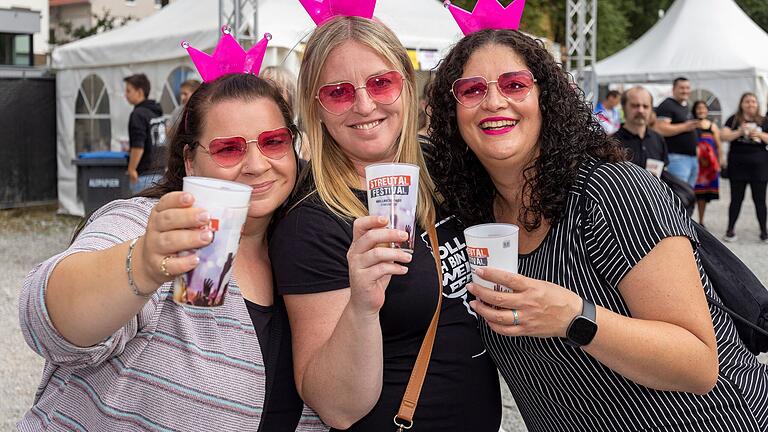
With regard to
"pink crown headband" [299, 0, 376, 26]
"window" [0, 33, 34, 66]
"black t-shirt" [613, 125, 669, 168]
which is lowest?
"black t-shirt" [613, 125, 669, 168]

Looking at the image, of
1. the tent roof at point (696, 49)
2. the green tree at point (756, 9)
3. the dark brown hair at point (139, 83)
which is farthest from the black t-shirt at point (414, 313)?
the green tree at point (756, 9)

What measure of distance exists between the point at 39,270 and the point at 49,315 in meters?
0.12

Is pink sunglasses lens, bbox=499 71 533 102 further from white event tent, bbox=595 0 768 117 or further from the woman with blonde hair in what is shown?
white event tent, bbox=595 0 768 117

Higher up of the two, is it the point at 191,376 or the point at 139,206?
the point at 139,206

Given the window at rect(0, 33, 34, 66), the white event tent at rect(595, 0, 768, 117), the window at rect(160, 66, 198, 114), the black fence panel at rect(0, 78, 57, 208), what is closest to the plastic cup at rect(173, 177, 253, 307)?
the window at rect(160, 66, 198, 114)

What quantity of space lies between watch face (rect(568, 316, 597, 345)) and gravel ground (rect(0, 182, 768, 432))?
3.07 m

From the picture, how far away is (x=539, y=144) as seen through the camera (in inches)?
89.0

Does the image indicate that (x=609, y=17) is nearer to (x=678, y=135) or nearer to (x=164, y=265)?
(x=678, y=135)

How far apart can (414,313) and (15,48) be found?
19.8 m

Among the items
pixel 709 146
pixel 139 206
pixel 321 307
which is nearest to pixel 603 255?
pixel 321 307

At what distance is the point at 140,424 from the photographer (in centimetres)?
187

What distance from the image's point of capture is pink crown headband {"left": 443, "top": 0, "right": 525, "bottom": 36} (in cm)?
234

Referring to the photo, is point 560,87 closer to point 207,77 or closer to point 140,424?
point 207,77

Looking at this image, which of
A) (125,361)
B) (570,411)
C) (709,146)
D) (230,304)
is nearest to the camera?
(125,361)
